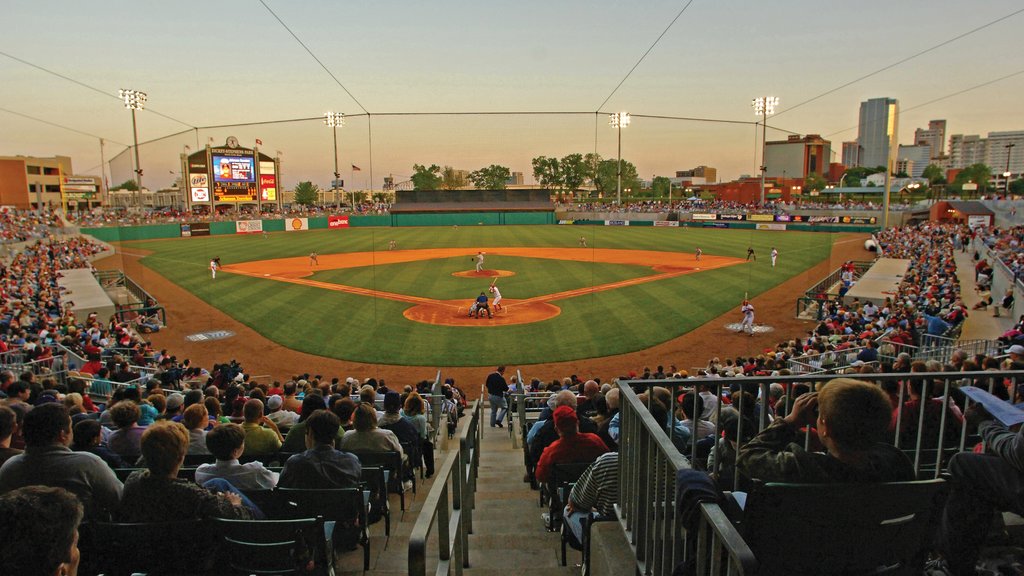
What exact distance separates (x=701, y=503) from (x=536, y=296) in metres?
25.1

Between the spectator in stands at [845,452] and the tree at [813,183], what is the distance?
105832mm

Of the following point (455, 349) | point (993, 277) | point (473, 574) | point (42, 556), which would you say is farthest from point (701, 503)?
point (993, 277)

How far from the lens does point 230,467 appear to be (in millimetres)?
4270

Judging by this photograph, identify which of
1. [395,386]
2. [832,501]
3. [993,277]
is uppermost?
[832,501]

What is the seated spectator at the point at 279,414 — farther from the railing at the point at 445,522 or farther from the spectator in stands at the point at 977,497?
the spectator in stands at the point at 977,497

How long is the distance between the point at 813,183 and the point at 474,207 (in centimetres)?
6423

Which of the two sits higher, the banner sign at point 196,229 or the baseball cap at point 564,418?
the banner sign at point 196,229

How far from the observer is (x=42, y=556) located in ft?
6.57

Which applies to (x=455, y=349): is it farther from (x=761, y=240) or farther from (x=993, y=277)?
(x=761, y=240)

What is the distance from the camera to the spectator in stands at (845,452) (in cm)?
235

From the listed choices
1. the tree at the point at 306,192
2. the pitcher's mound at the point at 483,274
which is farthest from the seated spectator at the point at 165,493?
the tree at the point at 306,192

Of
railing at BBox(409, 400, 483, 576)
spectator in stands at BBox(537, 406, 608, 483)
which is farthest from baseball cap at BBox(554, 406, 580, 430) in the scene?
railing at BBox(409, 400, 483, 576)

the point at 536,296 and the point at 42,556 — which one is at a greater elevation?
the point at 42,556

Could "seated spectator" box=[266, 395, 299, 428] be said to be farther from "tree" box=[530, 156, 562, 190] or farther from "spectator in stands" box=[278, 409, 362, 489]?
"tree" box=[530, 156, 562, 190]
